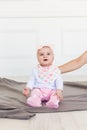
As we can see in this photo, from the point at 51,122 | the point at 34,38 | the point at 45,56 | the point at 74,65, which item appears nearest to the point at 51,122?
the point at 51,122

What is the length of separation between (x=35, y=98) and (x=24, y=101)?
0.09 metres

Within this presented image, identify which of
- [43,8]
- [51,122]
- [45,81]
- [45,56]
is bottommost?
[51,122]

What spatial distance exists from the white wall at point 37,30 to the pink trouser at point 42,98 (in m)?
1.59

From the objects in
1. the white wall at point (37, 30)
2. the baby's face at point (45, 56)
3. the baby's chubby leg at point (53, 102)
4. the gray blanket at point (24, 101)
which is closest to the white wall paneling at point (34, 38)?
the white wall at point (37, 30)

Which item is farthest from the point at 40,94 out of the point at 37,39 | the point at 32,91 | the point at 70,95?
the point at 37,39

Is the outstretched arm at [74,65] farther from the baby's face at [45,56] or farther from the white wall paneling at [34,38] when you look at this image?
the white wall paneling at [34,38]

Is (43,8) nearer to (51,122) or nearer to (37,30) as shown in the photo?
(37,30)

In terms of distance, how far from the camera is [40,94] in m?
1.61

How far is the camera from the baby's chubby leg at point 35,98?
1.52 m

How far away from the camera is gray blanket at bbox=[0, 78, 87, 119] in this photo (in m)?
1.39

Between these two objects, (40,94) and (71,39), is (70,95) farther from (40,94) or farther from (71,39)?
(71,39)

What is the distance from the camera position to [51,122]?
1326 mm

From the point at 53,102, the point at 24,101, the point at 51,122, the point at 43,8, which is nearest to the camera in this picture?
the point at 51,122

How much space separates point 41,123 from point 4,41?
1.98 meters
